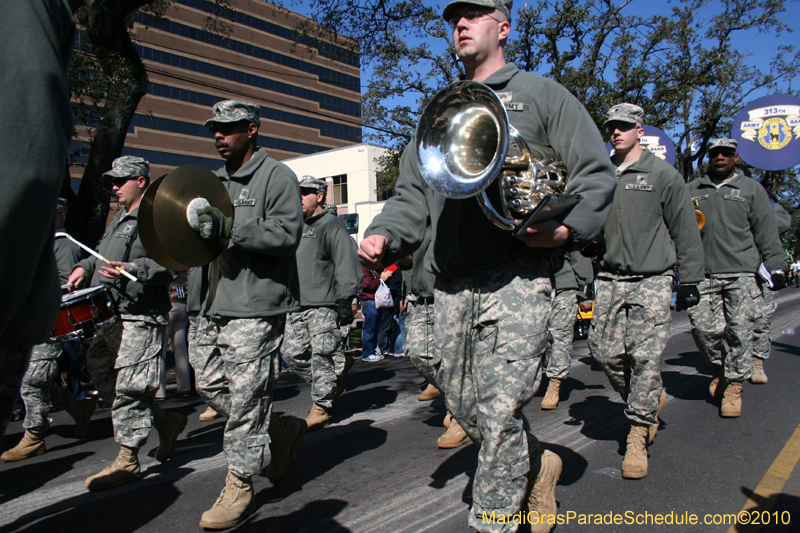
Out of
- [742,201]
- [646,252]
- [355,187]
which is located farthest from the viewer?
[355,187]

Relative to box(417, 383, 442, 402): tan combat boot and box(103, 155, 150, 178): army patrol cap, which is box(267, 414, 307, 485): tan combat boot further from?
box(417, 383, 442, 402): tan combat boot

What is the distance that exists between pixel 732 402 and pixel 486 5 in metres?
4.64

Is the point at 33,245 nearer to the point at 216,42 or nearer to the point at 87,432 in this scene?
the point at 87,432

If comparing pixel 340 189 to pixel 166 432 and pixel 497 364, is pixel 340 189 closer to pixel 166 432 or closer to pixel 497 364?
pixel 166 432

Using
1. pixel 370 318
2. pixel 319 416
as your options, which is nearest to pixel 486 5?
pixel 319 416

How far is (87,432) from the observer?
5688 millimetres

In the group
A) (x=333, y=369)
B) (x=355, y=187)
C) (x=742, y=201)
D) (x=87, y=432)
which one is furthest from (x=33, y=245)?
(x=355, y=187)

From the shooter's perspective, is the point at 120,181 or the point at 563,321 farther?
the point at 563,321

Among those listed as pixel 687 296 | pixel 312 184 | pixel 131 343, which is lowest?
pixel 131 343

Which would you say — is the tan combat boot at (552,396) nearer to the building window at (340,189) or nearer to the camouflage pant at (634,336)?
the camouflage pant at (634,336)

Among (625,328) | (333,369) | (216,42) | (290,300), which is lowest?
(333,369)

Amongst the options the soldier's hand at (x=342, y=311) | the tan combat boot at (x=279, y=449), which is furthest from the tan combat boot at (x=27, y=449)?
the soldier's hand at (x=342, y=311)

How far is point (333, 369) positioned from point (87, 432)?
8.05 feet

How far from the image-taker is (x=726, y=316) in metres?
6.09
